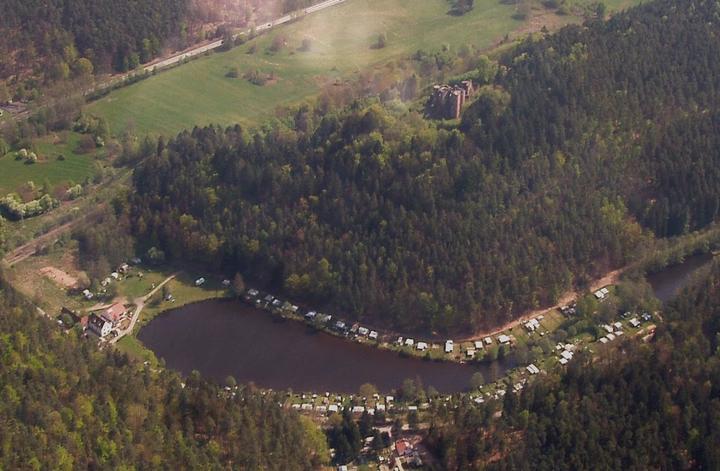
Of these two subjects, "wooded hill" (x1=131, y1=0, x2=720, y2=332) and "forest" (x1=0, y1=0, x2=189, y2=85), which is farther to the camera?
"forest" (x1=0, y1=0, x2=189, y2=85)

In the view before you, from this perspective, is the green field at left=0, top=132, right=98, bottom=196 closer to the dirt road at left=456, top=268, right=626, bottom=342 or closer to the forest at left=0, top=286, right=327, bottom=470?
the forest at left=0, top=286, right=327, bottom=470

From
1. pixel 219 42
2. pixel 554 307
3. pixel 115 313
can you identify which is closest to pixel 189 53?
pixel 219 42

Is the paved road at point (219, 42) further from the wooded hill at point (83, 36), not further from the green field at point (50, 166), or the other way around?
the green field at point (50, 166)

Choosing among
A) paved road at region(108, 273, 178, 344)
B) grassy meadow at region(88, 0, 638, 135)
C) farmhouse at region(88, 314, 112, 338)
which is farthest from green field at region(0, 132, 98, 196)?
farmhouse at region(88, 314, 112, 338)

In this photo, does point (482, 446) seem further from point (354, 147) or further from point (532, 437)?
point (354, 147)

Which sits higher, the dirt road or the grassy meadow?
the grassy meadow

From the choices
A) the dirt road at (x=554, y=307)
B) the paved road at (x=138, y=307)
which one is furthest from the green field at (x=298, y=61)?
the dirt road at (x=554, y=307)
